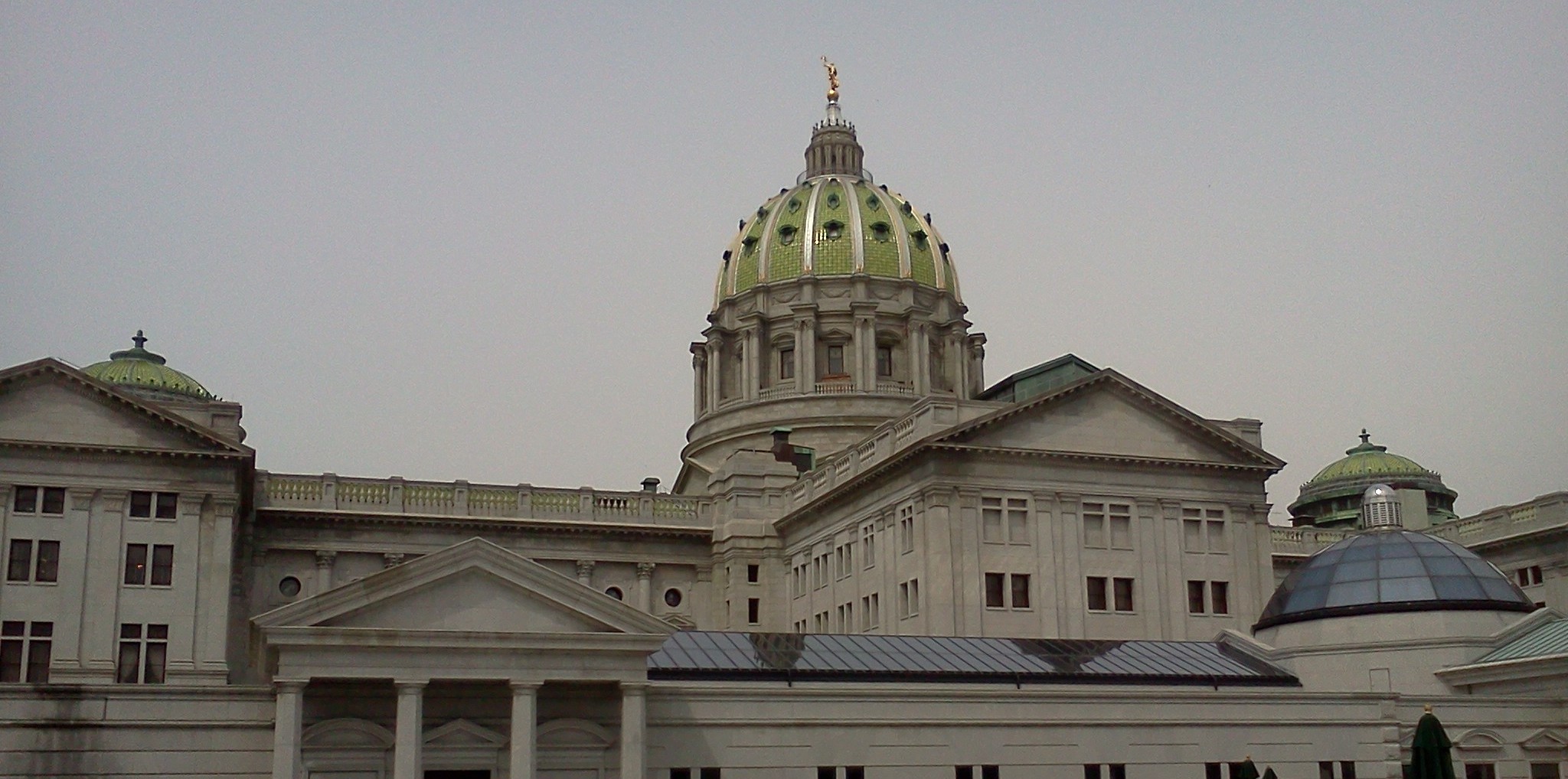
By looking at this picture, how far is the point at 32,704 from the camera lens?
4422 centimetres

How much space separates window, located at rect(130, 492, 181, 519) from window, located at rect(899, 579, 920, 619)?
33135 millimetres

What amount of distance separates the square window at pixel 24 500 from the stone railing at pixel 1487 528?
58933 millimetres

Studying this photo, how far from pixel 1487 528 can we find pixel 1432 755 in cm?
5719

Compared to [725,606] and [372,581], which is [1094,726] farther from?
[725,606]

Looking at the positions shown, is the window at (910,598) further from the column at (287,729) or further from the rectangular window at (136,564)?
the column at (287,729)

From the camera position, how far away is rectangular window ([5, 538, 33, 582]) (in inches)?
2972

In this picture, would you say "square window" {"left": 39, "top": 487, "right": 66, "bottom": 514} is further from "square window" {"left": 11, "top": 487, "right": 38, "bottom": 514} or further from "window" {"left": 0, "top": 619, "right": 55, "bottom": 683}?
"window" {"left": 0, "top": 619, "right": 55, "bottom": 683}

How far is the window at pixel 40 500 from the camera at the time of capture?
76.2 m

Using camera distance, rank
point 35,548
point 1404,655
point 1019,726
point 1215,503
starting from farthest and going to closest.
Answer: point 1215,503, point 35,548, point 1404,655, point 1019,726

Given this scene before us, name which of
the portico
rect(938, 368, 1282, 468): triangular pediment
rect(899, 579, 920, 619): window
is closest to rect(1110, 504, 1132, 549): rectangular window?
rect(938, 368, 1282, 468): triangular pediment

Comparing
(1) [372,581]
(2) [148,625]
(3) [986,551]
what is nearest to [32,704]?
(1) [372,581]

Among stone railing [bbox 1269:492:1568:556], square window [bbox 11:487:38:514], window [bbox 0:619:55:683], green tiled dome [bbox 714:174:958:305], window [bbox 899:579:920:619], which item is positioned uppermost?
green tiled dome [bbox 714:174:958:305]

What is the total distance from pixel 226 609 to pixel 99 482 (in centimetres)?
794

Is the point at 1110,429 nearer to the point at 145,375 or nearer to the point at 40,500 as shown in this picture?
the point at 40,500
